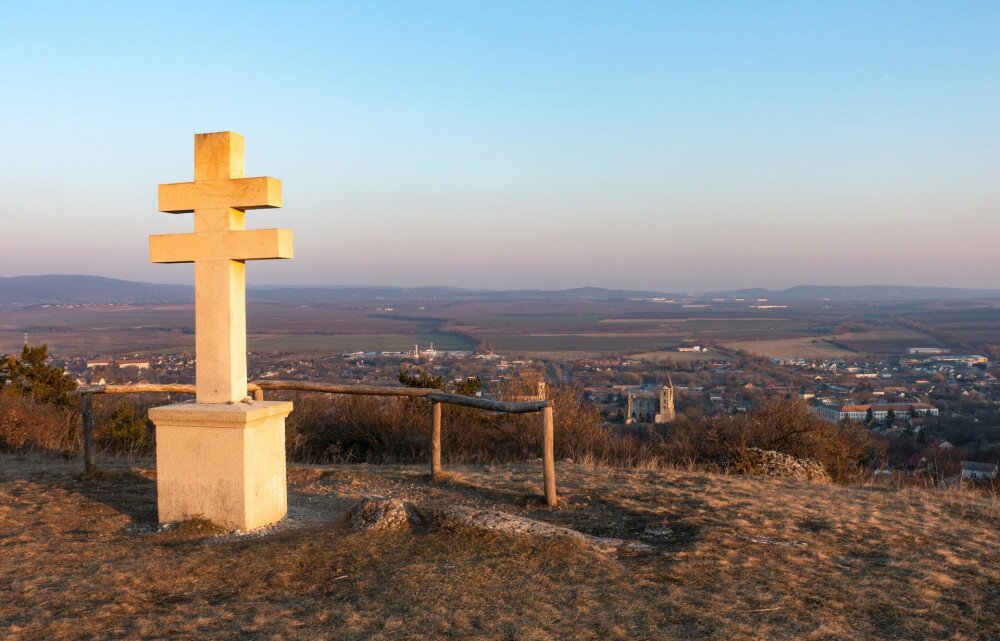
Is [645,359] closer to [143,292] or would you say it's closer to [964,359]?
[964,359]

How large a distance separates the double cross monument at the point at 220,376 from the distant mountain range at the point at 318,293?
252ft

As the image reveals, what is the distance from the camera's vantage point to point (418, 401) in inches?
522

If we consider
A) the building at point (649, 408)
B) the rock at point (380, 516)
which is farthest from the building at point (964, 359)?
the rock at point (380, 516)

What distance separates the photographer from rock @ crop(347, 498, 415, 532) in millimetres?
6203

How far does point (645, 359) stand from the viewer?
51.7 metres

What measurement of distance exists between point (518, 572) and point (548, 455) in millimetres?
2146

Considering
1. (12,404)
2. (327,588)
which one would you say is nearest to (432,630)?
(327,588)

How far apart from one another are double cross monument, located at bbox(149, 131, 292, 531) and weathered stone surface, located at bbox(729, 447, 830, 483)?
6.47 meters

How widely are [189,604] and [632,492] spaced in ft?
15.3

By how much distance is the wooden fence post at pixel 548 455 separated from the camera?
7270 millimetres

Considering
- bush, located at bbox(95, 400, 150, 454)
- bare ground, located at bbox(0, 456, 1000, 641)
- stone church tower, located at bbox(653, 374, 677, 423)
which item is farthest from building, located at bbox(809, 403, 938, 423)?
bush, located at bbox(95, 400, 150, 454)

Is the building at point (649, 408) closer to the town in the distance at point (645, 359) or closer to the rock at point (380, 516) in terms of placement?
the town in the distance at point (645, 359)

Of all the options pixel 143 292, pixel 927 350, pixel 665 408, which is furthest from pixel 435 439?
pixel 143 292

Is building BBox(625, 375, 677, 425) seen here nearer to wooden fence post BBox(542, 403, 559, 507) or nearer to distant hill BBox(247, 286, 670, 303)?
wooden fence post BBox(542, 403, 559, 507)
